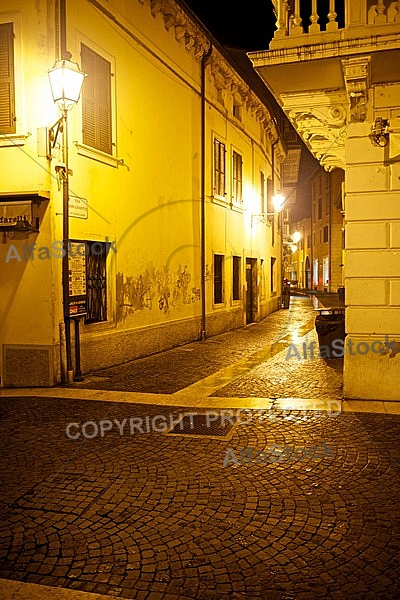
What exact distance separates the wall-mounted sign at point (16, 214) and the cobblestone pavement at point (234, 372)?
2862 millimetres

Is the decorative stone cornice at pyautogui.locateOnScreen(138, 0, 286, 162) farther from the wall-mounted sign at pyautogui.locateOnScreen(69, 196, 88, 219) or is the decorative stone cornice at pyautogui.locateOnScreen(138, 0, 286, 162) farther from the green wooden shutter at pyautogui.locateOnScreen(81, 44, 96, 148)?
the wall-mounted sign at pyautogui.locateOnScreen(69, 196, 88, 219)

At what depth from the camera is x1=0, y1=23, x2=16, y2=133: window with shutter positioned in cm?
848

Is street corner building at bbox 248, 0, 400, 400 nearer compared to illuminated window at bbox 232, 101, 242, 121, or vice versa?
street corner building at bbox 248, 0, 400, 400

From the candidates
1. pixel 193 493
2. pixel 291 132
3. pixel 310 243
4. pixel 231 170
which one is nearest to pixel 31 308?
pixel 193 493

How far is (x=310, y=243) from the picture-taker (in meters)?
47.5

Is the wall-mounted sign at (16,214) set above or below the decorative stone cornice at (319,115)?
below

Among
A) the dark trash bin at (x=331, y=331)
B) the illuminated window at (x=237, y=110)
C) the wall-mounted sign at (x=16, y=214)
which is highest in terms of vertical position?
the illuminated window at (x=237, y=110)

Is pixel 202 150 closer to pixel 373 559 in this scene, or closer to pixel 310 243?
pixel 373 559

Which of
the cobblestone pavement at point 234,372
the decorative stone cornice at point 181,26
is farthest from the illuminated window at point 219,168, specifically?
the cobblestone pavement at point 234,372

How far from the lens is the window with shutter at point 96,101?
9500 mm

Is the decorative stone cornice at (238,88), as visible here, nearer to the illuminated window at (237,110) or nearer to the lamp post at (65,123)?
the illuminated window at (237,110)

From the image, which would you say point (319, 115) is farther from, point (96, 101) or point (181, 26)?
point (181, 26)

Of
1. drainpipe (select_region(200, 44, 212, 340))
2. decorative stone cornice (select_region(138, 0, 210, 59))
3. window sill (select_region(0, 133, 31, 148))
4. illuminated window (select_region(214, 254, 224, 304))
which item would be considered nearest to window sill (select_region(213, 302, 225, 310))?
illuminated window (select_region(214, 254, 224, 304))

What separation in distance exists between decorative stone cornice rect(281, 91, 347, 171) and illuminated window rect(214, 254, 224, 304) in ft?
24.3
